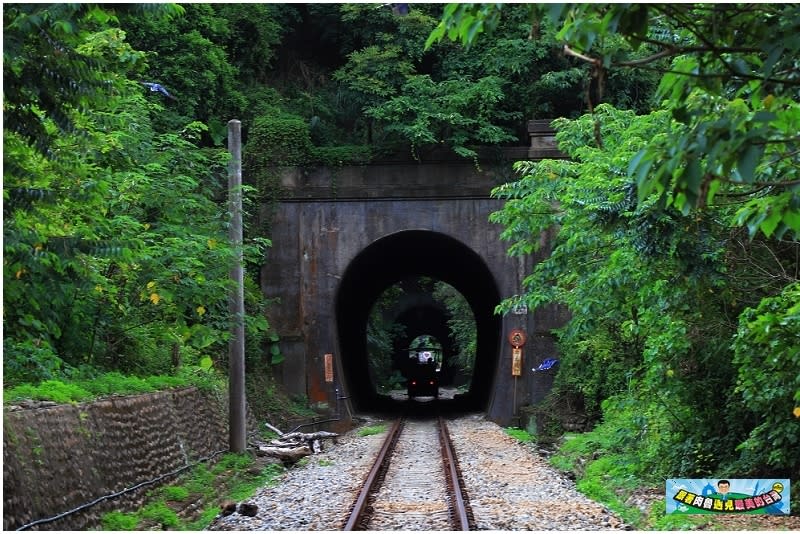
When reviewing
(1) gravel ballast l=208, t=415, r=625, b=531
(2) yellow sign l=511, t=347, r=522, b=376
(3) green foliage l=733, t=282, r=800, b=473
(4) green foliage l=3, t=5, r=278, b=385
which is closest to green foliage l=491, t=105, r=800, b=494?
(3) green foliage l=733, t=282, r=800, b=473

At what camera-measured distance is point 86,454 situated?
8.16 metres

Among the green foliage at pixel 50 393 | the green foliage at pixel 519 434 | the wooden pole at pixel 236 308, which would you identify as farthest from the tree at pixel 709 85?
the green foliage at pixel 519 434

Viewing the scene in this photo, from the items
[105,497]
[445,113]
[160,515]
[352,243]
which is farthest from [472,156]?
[105,497]

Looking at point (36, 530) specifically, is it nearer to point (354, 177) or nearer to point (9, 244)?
point (9, 244)

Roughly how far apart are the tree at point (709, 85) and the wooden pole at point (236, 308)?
9057 millimetres

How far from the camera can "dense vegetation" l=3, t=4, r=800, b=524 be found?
436 centimetres

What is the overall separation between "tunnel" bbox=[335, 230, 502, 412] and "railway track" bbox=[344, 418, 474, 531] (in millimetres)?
6469

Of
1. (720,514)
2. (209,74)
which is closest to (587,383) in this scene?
(720,514)

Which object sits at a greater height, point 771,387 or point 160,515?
point 771,387

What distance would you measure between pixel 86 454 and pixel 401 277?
24306mm

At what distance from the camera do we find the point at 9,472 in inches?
254
